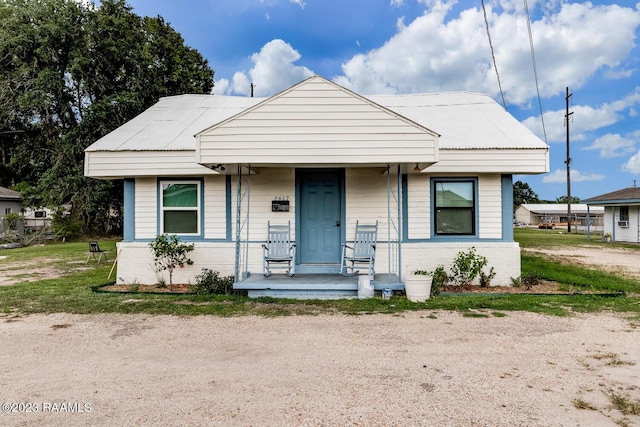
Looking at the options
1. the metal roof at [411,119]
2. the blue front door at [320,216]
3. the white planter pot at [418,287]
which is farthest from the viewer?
the blue front door at [320,216]

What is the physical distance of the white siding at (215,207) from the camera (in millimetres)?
9000

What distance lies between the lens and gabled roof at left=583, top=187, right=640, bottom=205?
22406mm

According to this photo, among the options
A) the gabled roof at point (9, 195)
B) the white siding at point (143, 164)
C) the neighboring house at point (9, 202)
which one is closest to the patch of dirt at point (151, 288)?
the white siding at point (143, 164)

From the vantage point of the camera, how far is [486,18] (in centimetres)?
886

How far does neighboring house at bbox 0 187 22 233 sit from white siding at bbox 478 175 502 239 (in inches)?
1072

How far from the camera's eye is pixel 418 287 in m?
7.30

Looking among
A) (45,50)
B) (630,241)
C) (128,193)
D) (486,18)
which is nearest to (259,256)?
(128,193)

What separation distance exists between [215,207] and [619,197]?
24.1m

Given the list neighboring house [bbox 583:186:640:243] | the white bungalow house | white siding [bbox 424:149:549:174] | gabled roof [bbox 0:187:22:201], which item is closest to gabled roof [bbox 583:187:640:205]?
neighboring house [bbox 583:186:640:243]

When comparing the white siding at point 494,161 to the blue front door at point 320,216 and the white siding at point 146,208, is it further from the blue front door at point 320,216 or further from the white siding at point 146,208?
the white siding at point 146,208

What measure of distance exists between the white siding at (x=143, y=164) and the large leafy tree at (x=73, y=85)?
596 inches

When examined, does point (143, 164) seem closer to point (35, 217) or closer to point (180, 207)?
point (180, 207)

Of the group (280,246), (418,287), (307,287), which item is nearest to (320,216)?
(280,246)

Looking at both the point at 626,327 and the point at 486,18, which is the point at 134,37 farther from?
the point at 626,327
